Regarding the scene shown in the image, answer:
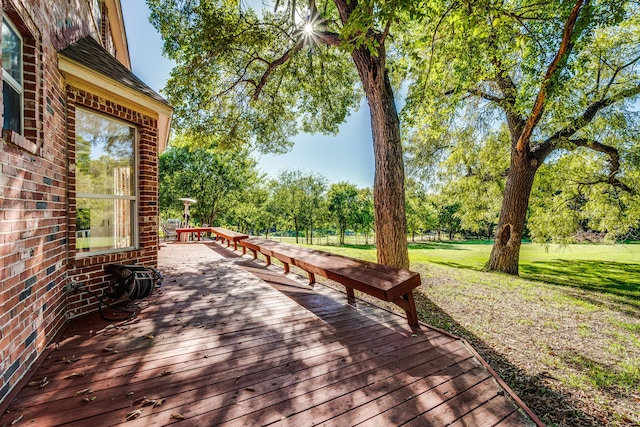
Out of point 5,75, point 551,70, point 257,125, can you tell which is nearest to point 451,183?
point 551,70

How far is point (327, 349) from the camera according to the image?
2854 mm

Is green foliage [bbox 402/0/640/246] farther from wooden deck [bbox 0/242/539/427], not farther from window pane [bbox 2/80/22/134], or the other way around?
window pane [bbox 2/80/22/134]

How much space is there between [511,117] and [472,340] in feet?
26.3

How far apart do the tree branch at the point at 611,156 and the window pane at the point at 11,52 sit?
1146 centimetres

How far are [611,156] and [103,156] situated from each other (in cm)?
1367

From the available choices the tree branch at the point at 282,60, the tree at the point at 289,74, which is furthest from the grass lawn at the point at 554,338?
the tree branch at the point at 282,60

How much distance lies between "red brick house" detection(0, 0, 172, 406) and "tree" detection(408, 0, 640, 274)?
5.23 m

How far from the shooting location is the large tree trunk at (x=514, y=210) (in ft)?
27.5

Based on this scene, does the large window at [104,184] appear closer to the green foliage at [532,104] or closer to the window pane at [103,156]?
the window pane at [103,156]

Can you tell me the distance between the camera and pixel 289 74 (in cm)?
959

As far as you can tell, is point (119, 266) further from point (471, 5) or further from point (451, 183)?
point (451, 183)

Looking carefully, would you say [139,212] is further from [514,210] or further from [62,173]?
[514,210]

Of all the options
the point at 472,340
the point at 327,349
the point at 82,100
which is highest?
the point at 82,100

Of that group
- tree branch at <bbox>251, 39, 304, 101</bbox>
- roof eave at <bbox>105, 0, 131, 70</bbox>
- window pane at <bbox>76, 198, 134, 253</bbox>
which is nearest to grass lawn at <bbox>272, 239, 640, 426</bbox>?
window pane at <bbox>76, 198, 134, 253</bbox>
